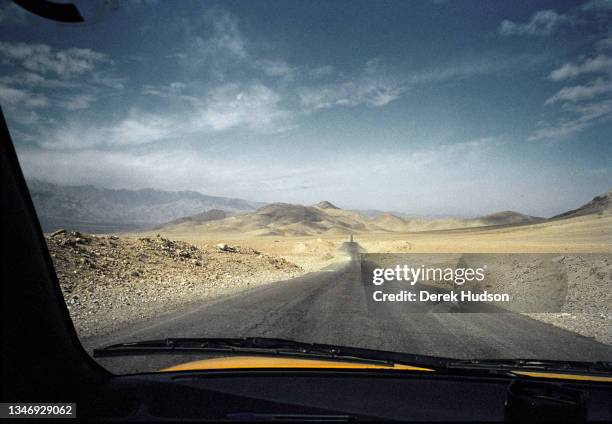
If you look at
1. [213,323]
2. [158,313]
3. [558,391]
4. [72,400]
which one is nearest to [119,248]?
[158,313]

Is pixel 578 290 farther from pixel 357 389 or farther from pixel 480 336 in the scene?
pixel 357 389

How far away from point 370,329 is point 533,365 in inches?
177

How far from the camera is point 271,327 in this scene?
711cm

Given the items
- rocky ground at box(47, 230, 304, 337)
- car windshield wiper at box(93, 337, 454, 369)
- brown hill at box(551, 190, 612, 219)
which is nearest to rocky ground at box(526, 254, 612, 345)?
car windshield wiper at box(93, 337, 454, 369)

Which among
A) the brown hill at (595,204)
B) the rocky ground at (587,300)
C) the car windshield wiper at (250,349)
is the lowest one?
the rocky ground at (587,300)

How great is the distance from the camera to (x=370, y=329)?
23.1 feet

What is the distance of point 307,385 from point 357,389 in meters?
0.32

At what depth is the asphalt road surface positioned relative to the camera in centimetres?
552

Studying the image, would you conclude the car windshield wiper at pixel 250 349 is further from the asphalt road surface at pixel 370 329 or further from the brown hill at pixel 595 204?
the brown hill at pixel 595 204

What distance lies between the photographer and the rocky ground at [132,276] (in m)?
8.80

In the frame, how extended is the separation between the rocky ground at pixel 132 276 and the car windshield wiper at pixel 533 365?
243 inches

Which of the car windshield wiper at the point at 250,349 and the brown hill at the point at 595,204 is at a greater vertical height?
the brown hill at the point at 595,204

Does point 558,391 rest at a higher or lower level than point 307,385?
higher

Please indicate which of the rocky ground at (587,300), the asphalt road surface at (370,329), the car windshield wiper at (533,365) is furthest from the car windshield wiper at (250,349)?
the rocky ground at (587,300)
